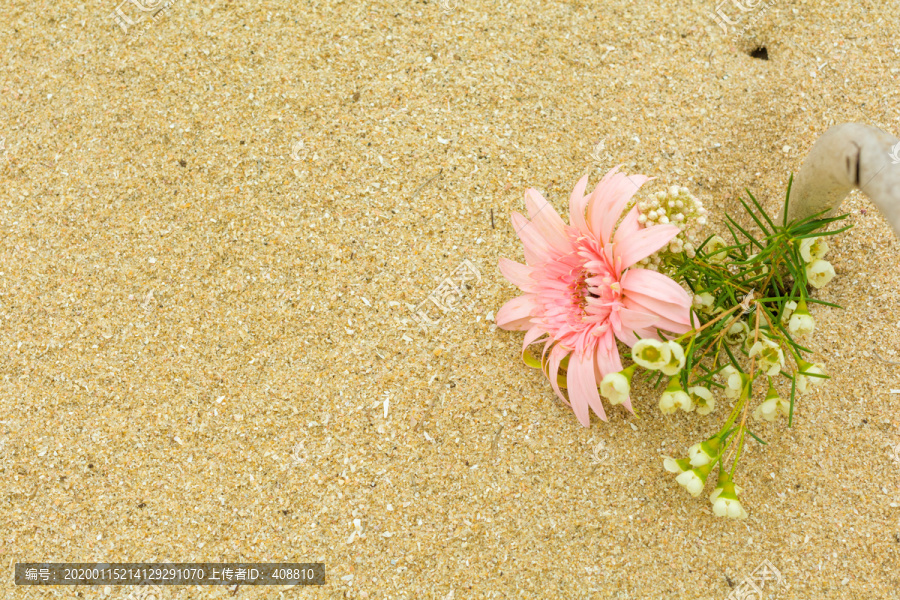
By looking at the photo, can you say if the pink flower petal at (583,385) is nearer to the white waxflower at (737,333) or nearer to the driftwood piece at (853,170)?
the white waxflower at (737,333)

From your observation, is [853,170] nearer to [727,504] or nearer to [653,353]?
[653,353]

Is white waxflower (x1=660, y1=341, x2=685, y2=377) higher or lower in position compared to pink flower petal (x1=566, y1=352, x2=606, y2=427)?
higher

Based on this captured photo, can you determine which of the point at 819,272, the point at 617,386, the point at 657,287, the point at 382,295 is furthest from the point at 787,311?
the point at 382,295

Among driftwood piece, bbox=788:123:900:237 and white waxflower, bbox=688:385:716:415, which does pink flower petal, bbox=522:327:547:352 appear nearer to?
white waxflower, bbox=688:385:716:415

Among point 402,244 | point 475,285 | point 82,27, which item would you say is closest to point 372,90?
point 402,244

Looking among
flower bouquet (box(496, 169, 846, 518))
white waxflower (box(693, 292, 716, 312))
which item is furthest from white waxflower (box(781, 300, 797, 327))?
white waxflower (box(693, 292, 716, 312))

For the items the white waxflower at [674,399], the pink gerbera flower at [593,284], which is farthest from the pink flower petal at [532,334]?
the white waxflower at [674,399]
